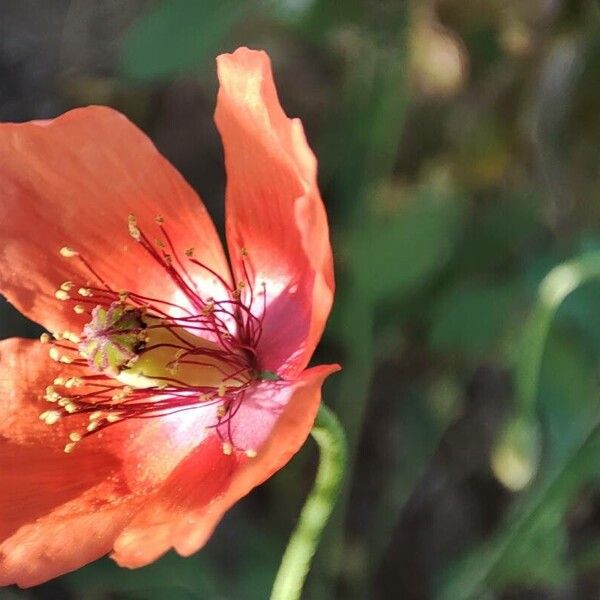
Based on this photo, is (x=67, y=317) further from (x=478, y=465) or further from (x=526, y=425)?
(x=478, y=465)

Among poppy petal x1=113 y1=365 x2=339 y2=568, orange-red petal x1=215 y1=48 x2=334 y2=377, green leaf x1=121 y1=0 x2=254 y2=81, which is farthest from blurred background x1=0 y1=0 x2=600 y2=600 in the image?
poppy petal x1=113 y1=365 x2=339 y2=568

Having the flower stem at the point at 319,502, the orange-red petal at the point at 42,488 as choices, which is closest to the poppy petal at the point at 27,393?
the orange-red petal at the point at 42,488

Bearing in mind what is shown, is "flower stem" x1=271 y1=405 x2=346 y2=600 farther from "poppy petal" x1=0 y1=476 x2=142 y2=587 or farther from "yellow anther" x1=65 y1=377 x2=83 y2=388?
"yellow anther" x1=65 y1=377 x2=83 y2=388

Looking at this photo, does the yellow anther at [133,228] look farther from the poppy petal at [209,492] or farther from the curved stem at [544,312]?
the curved stem at [544,312]

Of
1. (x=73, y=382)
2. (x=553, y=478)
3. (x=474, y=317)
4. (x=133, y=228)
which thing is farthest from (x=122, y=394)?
(x=474, y=317)

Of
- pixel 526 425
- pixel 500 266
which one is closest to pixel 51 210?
pixel 526 425

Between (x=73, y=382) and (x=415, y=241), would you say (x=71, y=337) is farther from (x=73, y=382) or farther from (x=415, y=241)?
(x=415, y=241)
